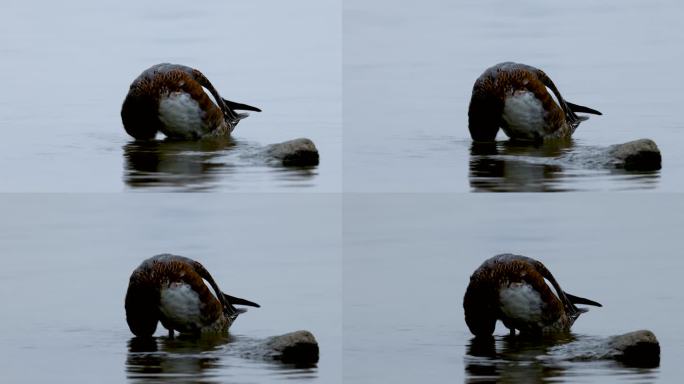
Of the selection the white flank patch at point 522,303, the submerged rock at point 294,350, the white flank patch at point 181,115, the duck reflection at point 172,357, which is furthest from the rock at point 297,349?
the white flank patch at point 181,115

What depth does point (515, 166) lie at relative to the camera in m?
17.6

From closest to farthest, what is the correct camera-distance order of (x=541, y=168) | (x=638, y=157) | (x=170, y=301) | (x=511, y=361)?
(x=511, y=361) → (x=170, y=301) → (x=541, y=168) → (x=638, y=157)

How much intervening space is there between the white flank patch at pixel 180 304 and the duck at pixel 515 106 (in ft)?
11.0

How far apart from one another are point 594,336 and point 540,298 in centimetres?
60

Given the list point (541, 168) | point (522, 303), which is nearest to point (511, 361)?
point (522, 303)

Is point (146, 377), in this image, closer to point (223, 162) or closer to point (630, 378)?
point (223, 162)

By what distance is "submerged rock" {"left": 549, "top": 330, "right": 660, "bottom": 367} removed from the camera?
16.1 m

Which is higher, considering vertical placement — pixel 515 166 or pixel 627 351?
pixel 515 166

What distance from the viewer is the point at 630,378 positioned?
15523mm

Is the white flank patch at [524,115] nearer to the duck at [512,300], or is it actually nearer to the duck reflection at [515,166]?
the duck reflection at [515,166]

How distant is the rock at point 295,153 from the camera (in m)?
17.8

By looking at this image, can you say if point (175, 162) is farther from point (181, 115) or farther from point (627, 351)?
point (627, 351)

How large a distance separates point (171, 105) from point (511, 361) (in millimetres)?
4404

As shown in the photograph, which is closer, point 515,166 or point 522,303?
point 522,303
